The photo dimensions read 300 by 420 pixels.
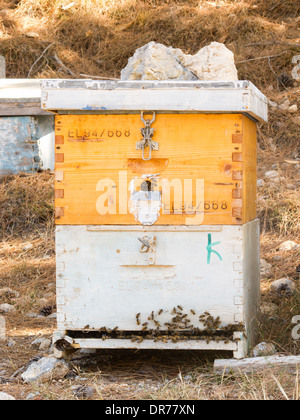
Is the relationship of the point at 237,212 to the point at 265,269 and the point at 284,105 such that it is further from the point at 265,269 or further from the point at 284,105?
the point at 284,105

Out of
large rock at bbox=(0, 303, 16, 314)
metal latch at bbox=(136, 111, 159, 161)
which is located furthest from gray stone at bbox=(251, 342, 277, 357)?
large rock at bbox=(0, 303, 16, 314)

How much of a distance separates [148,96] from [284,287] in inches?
94.4

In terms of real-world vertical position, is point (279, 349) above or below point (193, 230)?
below

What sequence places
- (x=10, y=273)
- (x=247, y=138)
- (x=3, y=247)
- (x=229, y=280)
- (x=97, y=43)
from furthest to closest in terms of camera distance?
(x=97, y=43), (x=3, y=247), (x=10, y=273), (x=247, y=138), (x=229, y=280)

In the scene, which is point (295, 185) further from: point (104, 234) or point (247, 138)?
point (104, 234)

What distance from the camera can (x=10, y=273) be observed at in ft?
19.0

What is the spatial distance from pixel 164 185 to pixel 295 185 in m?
3.81

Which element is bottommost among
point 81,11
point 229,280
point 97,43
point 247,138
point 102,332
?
point 102,332

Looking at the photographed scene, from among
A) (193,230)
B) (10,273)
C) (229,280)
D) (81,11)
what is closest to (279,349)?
(229,280)

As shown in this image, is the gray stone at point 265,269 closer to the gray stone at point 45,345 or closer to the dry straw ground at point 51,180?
the dry straw ground at point 51,180

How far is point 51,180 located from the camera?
699cm

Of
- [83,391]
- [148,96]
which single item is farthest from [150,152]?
[83,391]

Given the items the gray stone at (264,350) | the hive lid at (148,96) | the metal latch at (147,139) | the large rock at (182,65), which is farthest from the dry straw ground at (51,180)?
the large rock at (182,65)

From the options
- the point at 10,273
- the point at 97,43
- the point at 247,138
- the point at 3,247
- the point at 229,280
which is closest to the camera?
the point at 229,280
